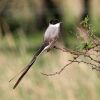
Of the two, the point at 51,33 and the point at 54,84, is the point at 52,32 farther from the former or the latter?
the point at 54,84

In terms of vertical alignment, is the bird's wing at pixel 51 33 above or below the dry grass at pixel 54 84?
above

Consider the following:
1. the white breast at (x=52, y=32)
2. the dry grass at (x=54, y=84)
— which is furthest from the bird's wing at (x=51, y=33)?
the dry grass at (x=54, y=84)

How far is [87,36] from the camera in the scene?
141 inches

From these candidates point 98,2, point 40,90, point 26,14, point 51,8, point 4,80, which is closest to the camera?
point 40,90

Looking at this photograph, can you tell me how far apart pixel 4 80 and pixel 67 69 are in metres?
0.68

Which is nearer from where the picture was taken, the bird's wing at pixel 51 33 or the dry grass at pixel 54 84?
the bird's wing at pixel 51 33

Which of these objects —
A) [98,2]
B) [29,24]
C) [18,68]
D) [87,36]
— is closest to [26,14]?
[29,24]

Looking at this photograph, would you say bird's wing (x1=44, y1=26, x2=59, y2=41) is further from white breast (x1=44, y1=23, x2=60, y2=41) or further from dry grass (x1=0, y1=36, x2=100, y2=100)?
dry grass (x1=0, y1=36, x2=100, y2=100)

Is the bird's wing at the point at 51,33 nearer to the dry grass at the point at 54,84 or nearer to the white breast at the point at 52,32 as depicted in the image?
the white breast at the point at 52,32

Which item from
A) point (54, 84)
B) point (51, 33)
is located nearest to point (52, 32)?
point (51, 33)

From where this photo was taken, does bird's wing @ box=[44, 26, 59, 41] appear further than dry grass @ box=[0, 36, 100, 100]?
No

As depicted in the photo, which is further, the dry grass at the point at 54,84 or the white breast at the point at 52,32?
the dry grass at the point at 54,84

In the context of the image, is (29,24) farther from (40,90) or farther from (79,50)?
(79,50)

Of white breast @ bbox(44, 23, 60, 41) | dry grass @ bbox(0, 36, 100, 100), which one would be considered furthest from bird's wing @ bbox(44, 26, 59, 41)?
dry grass @ bbox(0, 36, 100, 100)
